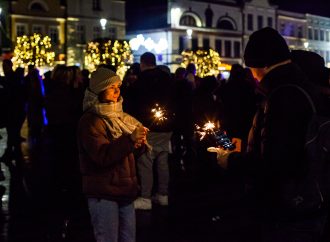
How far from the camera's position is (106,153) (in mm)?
4930

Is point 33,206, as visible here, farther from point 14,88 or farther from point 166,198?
point 14,88

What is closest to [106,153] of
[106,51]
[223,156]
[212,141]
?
[212,141]

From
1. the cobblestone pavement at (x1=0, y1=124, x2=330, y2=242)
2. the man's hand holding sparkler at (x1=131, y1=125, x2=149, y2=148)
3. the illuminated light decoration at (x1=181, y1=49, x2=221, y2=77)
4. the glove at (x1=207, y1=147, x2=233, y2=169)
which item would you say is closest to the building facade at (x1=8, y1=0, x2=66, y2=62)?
the illuminated light decoration at (x1=181, y1=49, x2=221, y2=77)

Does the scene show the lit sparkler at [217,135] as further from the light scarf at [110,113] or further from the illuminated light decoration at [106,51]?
the illuminated light decoration at [106,51]

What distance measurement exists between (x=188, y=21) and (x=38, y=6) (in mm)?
18565

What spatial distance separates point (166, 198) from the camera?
9.71 meters

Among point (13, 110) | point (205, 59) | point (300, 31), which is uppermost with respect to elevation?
point (300, 31)

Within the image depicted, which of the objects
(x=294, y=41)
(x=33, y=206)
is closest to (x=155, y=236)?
(x=33, y=206)

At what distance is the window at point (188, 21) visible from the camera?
71.6 meters

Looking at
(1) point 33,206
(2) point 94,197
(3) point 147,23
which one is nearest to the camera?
(2) point 94,197

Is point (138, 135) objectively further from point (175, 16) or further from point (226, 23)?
point (226, 23)

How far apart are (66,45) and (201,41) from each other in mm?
18136

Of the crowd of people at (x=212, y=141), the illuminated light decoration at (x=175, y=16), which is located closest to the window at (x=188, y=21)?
the illuminated light decoration at (x=175, y=16)

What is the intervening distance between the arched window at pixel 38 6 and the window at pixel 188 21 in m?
16.5
